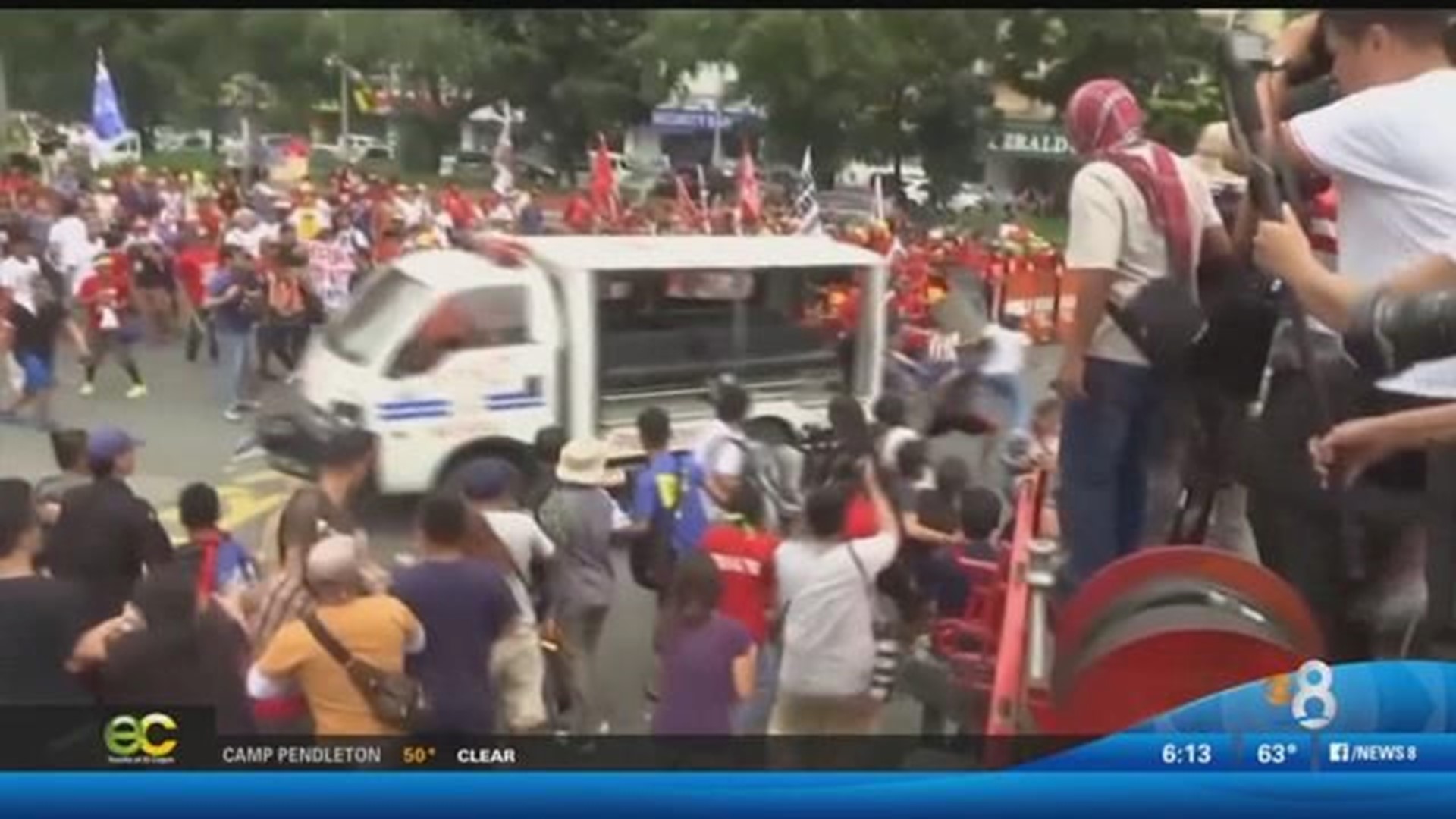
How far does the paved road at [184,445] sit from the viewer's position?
2.43 meters

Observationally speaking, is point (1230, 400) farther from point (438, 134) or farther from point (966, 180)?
point (438, 134)

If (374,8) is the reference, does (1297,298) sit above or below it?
below

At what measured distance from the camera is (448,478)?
8.11 feet

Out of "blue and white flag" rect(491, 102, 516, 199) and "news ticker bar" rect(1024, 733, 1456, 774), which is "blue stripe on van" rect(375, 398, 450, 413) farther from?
"news ticker bar" rect(1024, 733, 1456, 774)

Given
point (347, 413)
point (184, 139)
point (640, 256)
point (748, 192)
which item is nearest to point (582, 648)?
point (347, 413)

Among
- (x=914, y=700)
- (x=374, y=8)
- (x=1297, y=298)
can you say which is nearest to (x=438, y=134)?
(x=374, y=8)

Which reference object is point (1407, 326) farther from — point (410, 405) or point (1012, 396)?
point (410, 405)

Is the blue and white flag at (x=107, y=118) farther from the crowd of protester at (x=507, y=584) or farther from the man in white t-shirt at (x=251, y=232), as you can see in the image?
the crowd of protester at (x=507, y=584)

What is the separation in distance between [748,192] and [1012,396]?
1.67 feet

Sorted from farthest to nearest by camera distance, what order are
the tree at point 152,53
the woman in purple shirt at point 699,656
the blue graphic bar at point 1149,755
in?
the blue graphic bar at point 1149,755, the woman in purple shirt at point 699,656, the tree at point 152,53

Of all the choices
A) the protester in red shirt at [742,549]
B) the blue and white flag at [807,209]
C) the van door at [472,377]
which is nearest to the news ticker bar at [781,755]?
the protester in red shirt at [742,549]

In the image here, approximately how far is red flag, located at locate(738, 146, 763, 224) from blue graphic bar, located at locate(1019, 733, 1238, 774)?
98 cm

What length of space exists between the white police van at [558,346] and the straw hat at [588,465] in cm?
2

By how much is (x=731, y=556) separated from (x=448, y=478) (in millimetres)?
450
